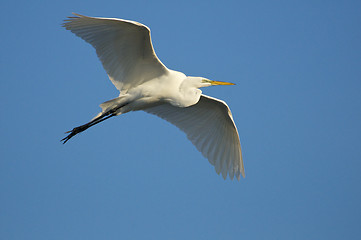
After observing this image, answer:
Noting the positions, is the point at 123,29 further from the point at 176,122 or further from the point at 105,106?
the point at 176,122

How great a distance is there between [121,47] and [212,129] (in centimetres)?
301

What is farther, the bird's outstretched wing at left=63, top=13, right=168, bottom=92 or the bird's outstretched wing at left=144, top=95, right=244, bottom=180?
the bird's outstretched wing at left=144, top=95, right=244, bottom=180

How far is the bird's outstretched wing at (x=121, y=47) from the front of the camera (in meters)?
8.33

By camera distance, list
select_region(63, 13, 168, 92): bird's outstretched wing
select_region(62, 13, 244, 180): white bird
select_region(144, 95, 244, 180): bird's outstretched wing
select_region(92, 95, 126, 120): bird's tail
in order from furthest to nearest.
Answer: select_region(144, 95, 244, 180): bird's outstretched wing
select_region(92, 95, 126, 120): bird's tail
select_region(62, 13, 244, 180): white bird
select_region(63, 13, 168, 92): bird's outstretched wing

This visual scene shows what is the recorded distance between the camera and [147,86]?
9.09 meters

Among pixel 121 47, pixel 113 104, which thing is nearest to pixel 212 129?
pixel 113 104

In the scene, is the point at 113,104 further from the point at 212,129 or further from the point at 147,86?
the point at 212,129

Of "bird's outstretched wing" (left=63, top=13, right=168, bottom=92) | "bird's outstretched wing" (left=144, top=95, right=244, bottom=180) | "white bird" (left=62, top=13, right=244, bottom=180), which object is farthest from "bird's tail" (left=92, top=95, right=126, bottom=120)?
"bird's outstretched wing" (left=144, top=95, right=244, bottom=180)

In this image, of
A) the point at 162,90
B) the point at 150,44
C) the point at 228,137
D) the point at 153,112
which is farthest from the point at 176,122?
the point at 150,44

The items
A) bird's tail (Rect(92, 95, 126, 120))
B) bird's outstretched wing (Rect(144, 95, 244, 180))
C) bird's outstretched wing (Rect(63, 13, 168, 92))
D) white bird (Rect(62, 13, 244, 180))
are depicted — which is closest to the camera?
bird's outstretched wing (Rect(63, 13, 168, 92))

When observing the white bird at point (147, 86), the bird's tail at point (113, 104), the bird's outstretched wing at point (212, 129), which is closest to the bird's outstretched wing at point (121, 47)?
the white bird at point (147, 86)

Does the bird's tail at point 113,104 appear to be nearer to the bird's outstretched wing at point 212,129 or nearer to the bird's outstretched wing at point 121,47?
the bird's outstretched wing at point 121,47

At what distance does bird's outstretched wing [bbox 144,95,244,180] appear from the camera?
33.8ft

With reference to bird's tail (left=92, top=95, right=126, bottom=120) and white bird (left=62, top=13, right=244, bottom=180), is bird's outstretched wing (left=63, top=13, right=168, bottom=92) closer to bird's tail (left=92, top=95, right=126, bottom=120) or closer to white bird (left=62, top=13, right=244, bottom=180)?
white bird (left=62, top=13, right=244, bottom=180)
